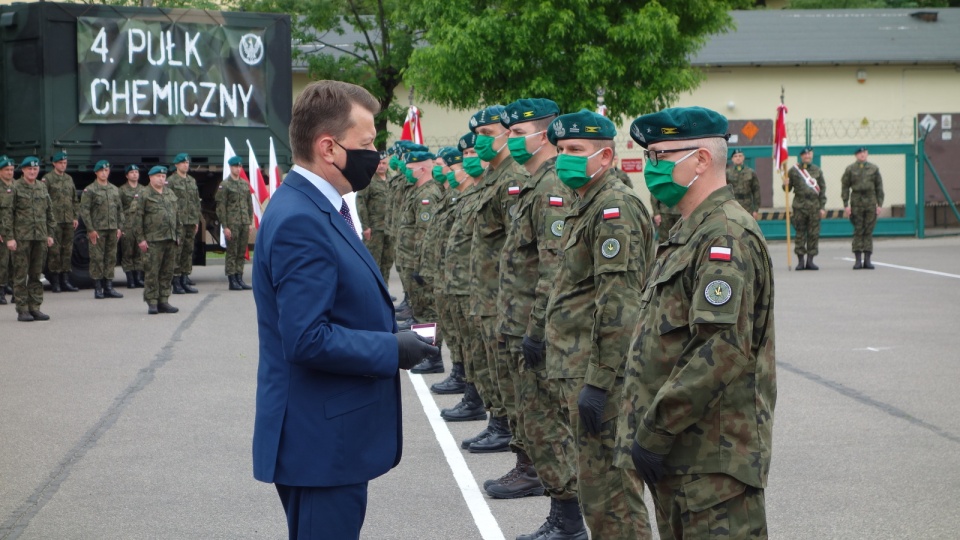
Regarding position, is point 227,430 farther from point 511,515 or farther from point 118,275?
point 118,275

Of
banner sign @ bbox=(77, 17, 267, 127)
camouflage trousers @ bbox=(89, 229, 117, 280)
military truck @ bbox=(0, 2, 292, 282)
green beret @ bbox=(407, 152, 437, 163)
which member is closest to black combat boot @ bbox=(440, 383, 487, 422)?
green beret @ bbox=(407, 152, 437, 163)

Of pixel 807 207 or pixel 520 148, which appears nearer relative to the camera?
pixel 520 148

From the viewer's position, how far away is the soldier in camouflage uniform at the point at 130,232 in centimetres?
1867

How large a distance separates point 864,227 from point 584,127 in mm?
A: 16665

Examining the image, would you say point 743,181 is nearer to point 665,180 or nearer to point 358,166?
point 665,180

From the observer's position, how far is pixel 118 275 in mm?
24078

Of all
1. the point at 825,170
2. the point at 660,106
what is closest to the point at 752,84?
the point at 825,170

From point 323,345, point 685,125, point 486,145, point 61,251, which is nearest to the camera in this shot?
point 323,345

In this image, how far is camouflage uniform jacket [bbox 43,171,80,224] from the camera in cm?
1869

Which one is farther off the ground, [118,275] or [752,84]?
[752,84]

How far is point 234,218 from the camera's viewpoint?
19.8m

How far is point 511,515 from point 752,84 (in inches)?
1191

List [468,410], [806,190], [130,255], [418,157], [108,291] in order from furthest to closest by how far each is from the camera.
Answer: [806,190] → [130,255] → [108,291] → [418,157] → [468,410]

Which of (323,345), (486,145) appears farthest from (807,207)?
(323,345)
